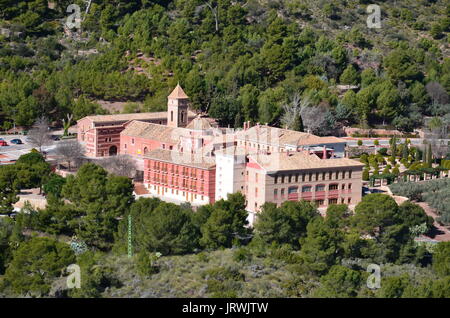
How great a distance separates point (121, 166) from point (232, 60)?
25.6m

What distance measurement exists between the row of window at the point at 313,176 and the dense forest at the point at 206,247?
2121 mm

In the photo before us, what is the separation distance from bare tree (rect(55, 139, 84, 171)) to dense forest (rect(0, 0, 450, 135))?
934cm

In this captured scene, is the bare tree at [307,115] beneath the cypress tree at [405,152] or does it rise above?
above

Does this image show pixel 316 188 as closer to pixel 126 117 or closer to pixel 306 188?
pixel 306 188

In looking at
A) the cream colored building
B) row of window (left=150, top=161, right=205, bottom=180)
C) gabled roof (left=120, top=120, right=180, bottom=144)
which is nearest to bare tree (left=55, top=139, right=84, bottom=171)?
gabled roof (left=120, top=120, right=180, bottom=144)

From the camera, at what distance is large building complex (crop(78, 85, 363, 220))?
174 ft

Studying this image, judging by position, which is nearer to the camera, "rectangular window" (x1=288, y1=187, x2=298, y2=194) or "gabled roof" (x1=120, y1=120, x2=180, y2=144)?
"rectangular window" (x1=288, y1=187, x2=298, y2=194)

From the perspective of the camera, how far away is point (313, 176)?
53.9 metres

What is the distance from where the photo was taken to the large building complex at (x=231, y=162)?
5312cm

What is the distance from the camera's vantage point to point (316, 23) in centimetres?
9456

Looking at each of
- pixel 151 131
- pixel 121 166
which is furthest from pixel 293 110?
pixel 121 166

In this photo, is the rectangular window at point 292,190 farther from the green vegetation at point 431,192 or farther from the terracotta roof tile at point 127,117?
the terracotta roof tile at point 127,117

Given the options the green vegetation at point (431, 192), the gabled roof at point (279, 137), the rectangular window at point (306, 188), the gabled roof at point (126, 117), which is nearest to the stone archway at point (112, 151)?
the gabled roof at point (126, 117)

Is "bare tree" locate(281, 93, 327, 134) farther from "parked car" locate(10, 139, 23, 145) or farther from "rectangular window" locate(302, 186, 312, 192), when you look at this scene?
"parked car" locate(10, 139, 23, 145)
